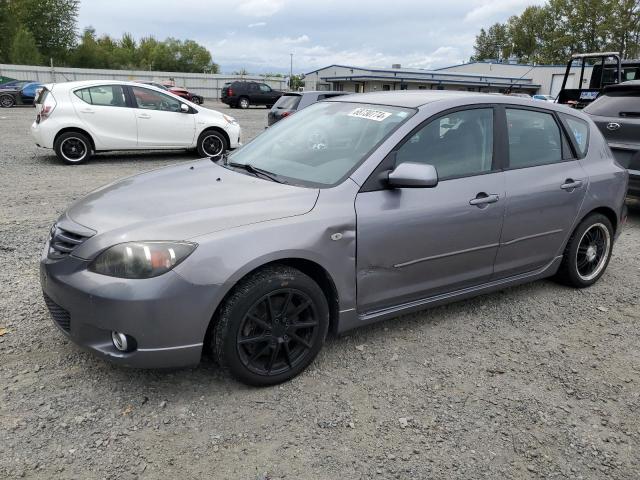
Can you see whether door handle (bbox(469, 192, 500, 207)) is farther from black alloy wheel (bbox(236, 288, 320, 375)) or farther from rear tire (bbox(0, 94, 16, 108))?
rear tire (bbox(0, 94, 16, 108))

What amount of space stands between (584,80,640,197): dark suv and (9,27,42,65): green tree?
6162cm

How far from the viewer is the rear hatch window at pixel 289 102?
43.5ft

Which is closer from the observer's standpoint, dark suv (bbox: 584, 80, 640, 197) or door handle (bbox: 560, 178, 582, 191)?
door handle (bbox: 560, 178, 582, 191)

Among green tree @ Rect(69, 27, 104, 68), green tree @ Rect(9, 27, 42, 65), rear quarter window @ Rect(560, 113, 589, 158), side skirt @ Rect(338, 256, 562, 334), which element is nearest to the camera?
side skirt @ Rect(338, 256, 562, 334)

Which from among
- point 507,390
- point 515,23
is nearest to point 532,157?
point 507,390

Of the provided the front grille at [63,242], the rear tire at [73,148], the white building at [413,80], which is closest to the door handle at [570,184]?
the front grille at [63,242]

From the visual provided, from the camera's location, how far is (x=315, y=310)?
3068 millimetres

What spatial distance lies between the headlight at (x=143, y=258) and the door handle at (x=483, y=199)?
1.93m

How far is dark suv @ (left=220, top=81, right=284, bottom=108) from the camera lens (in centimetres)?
3288

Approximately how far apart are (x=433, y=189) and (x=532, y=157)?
1.12 metres

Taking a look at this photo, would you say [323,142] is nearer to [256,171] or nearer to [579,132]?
[256,171]

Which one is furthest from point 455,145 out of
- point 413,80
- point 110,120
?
point 413,80

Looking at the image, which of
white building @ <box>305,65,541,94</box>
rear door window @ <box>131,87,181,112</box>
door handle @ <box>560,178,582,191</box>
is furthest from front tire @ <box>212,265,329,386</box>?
white building @ <box>305,65,541,94</box>

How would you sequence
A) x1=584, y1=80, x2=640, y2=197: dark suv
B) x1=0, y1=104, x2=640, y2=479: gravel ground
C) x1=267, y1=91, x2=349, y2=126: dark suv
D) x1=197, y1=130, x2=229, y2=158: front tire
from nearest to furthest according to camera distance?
x1=0, y1=104, x2=640, y2=479: gravel ground < x1=584, y1=80, x2=640, y2=197: dark suv < x1=197, y1=130, x2=229, y2=158: front tire < x1=267, y1=91, x2=349, y2=126: dark suv
